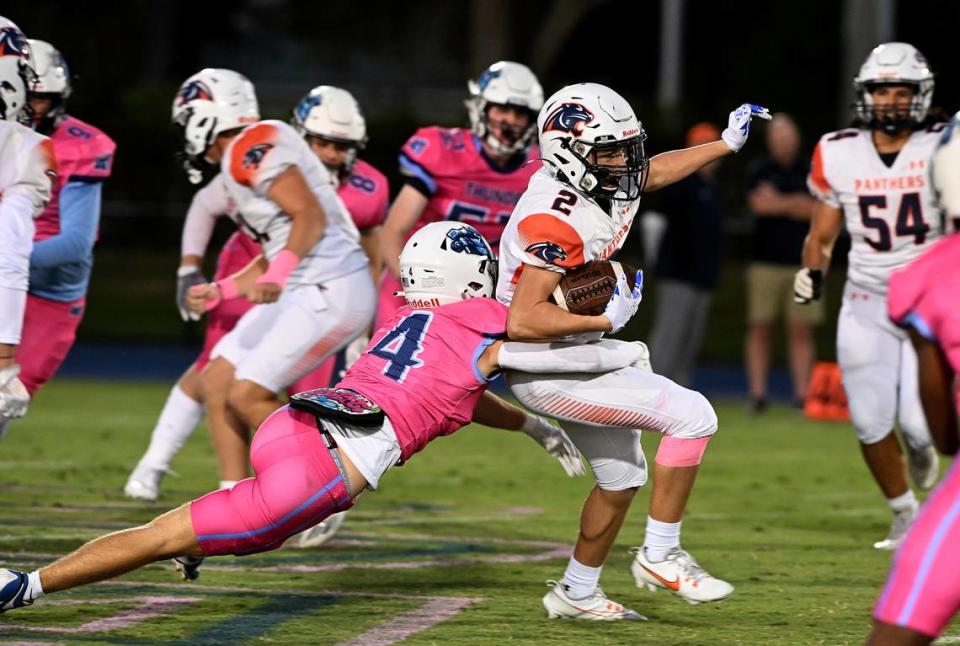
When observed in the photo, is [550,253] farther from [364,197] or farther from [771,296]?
[771,296]

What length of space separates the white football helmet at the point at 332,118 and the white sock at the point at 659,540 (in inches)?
119

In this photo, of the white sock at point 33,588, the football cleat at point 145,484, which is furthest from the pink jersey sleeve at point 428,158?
the white sock at point 33,588

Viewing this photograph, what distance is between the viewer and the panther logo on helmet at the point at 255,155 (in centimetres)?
685

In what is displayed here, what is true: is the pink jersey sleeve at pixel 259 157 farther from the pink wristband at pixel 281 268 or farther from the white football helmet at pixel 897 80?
the white football helmet at pixel 897 80

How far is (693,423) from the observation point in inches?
217

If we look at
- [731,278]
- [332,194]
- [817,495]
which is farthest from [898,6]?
[332,194]

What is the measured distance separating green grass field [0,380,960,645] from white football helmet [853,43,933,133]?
69.4 inches

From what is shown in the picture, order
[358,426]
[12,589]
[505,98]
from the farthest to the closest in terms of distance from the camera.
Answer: [505,98]
[358,426]
[12,589]

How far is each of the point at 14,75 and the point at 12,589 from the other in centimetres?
180

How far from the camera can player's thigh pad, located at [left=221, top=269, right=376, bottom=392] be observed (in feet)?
23.0

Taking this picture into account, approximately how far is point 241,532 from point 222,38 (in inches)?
1394

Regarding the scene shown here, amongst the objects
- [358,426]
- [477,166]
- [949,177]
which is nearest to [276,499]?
[358,426]

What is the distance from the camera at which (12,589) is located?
16.1ft

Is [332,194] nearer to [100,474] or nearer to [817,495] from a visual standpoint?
[100,474]
